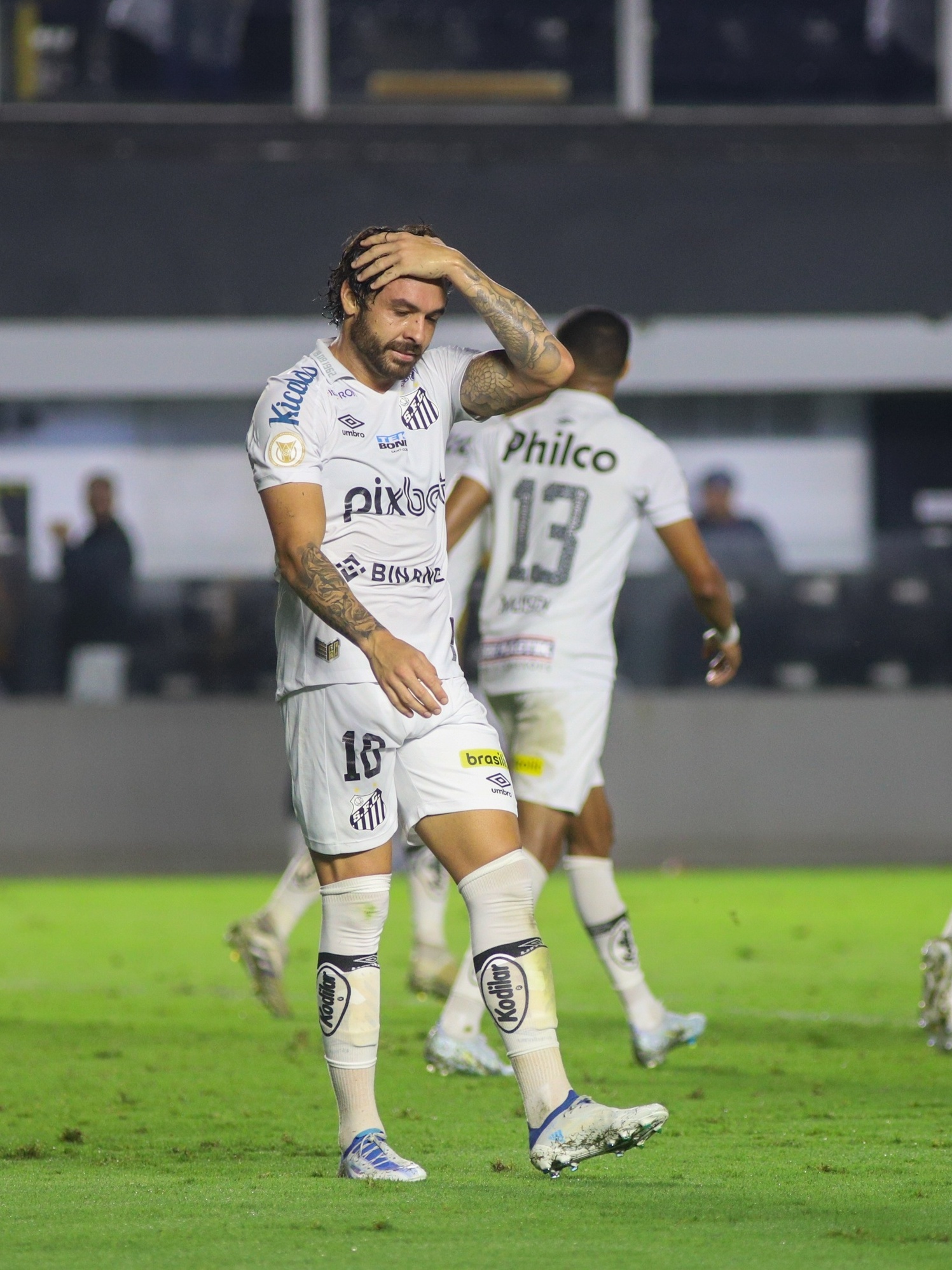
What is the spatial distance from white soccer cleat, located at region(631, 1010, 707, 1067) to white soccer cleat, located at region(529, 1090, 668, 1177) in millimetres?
2109

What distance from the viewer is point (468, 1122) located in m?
5.55

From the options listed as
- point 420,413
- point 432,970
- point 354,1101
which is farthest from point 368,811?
point 432,970

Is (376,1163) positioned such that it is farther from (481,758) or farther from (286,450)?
(286,450)

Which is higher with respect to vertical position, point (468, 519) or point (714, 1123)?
point (468, 519)

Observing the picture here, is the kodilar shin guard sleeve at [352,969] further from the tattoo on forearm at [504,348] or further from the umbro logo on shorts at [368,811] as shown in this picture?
the tattoo on forearm at [504,348]

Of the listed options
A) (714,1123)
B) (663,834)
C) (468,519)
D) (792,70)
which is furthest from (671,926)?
(792,70)

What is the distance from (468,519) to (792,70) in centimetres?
1093

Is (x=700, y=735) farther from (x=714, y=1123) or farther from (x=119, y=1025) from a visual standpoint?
(x=714, y=1123)

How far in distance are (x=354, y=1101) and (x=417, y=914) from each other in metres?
3.23

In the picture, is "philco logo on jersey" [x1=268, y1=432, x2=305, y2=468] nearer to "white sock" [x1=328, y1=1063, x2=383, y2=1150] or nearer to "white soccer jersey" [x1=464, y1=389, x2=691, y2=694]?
"white sock" [x1=328, y1=1063, x2=383, y2=1150]

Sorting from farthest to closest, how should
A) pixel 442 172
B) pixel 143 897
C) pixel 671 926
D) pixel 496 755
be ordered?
pixel 442 172 < pixel 143 897 < pixel 671 926 < pixel 496 755

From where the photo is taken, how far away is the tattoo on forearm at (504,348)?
4.67 m

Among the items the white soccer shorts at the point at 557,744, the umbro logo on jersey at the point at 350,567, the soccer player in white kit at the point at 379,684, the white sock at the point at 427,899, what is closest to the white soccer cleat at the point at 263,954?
the white sock at the point at 427,899

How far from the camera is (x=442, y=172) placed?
1614 cm
